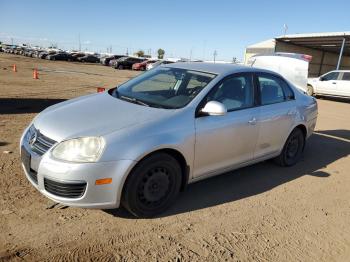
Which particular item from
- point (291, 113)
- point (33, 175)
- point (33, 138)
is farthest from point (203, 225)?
point (291, 113)

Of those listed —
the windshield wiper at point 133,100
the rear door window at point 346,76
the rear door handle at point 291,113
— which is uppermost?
the windshield wiper at point 133,100

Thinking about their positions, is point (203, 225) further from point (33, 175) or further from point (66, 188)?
point (33, 175)

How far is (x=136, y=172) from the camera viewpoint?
11.4 ft

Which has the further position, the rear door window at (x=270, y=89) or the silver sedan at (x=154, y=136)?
the rear door window at (x=270, y=89)

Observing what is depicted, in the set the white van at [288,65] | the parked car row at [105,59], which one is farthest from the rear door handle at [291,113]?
the parked car row at [105,59]

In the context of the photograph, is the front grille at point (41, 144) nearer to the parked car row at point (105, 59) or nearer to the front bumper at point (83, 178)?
the front bumper at point (83, 178)

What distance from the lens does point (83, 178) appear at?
3.27m

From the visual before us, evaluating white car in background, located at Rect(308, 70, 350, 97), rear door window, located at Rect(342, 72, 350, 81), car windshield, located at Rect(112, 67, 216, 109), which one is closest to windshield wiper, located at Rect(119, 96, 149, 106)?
car windshield, located at Rect(112, 67, 216, 109)

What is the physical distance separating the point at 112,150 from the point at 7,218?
51.6 inches

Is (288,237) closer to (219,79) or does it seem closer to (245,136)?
(245,136)

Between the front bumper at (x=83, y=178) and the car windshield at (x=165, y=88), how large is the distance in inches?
42.0

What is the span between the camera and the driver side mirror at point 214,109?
391 centimetres

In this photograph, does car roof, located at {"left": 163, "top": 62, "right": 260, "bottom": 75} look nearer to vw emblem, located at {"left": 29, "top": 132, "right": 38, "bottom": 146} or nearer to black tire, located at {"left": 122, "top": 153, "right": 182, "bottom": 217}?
black tire, located at {"left": 122, "top": 153, "right": 182, "bottom": 217}

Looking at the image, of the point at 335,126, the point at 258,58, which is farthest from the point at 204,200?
the point at 335,126
